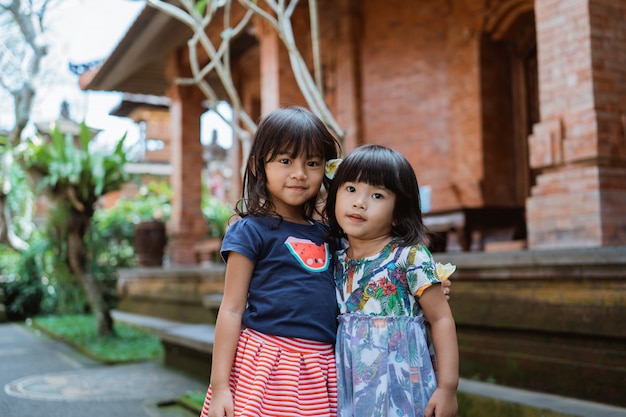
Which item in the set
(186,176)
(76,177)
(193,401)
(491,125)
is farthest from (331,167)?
(186,176)

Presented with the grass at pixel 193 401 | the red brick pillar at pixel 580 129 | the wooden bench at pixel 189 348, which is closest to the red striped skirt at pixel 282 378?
the grass at pixel 193 401

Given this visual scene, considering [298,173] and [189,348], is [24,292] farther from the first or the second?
[298,173]

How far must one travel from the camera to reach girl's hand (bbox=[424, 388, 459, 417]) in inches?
64.9

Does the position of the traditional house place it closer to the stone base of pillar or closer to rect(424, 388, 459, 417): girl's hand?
the stone base of pillar

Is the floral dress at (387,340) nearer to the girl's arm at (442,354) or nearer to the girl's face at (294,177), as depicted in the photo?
the girl's arm at (442,354)

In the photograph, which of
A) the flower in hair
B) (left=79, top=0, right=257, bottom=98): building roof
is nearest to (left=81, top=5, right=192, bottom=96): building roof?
(left=79, top=0, right=257, bottom=98): building roof

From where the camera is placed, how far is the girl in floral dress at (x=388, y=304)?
5.57 ft

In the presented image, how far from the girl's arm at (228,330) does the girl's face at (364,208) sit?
31 centimetres

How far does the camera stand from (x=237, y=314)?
1796mm

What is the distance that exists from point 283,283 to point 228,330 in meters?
0.20

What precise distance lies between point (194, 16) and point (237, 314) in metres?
3.91

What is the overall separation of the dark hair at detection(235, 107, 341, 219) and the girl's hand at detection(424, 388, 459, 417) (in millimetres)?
675

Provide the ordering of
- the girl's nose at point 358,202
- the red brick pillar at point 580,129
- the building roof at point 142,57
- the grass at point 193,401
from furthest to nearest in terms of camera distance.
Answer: the building roof at point 142,57, the grass at point 193,401, the red brick pillar at point 580,129, the girl's nose at point 358,202

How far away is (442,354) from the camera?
1664 millimetres
